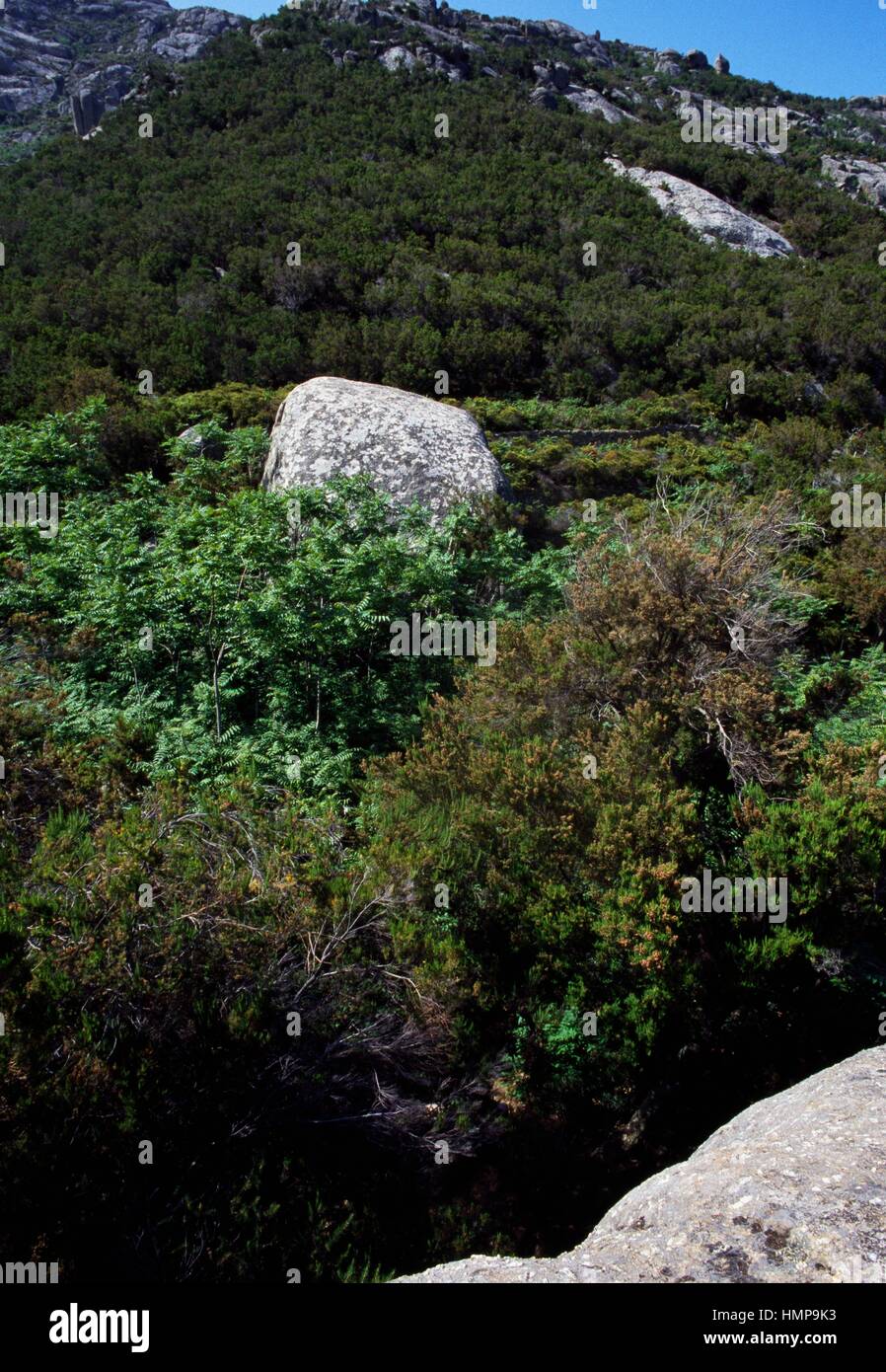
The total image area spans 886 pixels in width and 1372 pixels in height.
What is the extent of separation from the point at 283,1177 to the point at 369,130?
3034 centimetres

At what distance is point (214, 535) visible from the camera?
24.7 feet

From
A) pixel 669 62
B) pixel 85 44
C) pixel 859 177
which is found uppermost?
pixel 85 44

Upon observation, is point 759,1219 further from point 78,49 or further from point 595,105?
point 78,49

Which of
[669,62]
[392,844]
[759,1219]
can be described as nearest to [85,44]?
[669,62]

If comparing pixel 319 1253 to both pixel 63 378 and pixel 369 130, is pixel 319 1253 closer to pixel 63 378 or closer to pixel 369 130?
pixel 63 378

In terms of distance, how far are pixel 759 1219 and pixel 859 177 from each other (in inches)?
1799

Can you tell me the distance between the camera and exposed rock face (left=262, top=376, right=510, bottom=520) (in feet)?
30.2

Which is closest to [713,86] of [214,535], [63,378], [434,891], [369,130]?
[369,130]

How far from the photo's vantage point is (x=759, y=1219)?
2680mm

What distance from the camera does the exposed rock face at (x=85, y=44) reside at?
137 ft

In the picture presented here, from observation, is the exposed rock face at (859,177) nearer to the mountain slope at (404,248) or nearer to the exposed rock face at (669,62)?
the mountain slope at (404,248)

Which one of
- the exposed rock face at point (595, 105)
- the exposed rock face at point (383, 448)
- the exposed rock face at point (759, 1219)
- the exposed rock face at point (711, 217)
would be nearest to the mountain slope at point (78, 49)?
the exposed rock face at point (595, 105)

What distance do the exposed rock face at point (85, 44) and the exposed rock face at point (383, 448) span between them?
35.6 meters

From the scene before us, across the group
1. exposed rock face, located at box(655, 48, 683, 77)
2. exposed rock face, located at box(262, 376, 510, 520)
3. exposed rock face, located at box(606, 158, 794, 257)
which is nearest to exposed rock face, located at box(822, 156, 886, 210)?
exposed rock face, located at box(606, 158, 794, 257)
